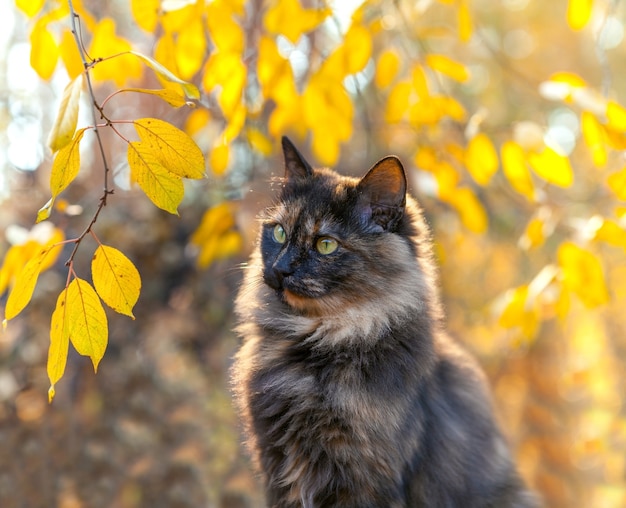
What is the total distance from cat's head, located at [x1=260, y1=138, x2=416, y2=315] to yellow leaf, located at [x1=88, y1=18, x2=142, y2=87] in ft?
2.69

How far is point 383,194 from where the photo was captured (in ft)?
7.36

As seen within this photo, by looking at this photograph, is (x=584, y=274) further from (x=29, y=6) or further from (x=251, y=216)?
(x=29, y=6)

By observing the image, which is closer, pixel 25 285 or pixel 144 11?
pixel 25 285

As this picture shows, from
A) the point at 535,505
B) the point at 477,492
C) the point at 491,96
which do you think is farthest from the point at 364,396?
the point at 491,96

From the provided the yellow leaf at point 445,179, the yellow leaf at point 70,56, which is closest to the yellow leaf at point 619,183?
the yellow leaf at point 445,179

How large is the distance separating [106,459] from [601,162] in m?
3.21

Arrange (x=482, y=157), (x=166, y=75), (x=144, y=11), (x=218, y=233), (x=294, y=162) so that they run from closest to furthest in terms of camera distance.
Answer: (x=166, y=75) → (x=144, y=11) → (x=294, y=162) → (x=482, y=157) → (x=218, y=233)

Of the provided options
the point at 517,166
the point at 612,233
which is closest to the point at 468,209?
the point at 517,166

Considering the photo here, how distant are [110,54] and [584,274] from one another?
1.95m

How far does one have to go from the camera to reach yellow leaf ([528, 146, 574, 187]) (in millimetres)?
2285

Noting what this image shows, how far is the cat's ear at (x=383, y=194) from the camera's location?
217 cm

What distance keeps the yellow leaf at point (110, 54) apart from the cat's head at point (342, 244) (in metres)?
0.82

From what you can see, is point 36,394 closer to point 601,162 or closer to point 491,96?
point 601,162

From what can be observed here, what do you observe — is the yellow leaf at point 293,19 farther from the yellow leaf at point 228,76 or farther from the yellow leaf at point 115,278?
the yellow leaf at point 115,278
